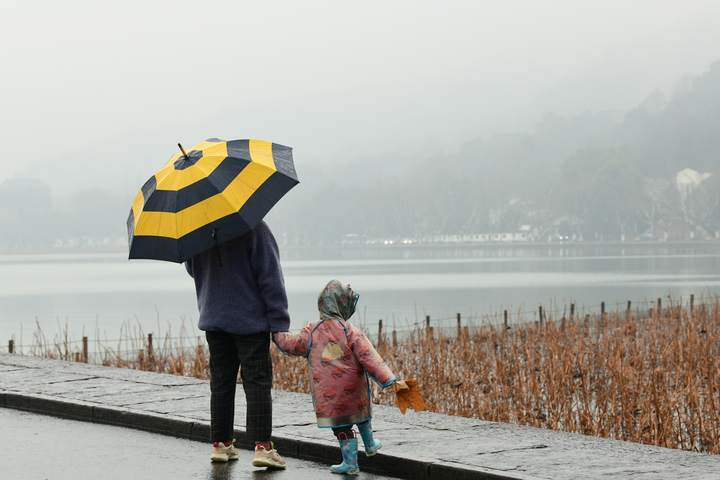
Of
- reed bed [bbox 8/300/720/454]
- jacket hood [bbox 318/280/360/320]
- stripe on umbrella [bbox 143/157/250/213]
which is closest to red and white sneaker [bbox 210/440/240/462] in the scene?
jacket hood [bbox 318/280/360/320]

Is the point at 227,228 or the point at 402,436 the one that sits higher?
the point at 227,228

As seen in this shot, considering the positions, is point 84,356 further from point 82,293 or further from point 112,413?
point 82,293

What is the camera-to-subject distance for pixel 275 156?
748 centimetres

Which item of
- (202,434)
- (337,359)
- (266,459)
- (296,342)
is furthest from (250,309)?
(202,434)

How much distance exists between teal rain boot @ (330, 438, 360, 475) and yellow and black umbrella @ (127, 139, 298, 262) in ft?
5.00

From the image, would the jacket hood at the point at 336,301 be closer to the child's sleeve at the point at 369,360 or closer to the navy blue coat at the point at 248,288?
the child's sleeve at the point at 369,360

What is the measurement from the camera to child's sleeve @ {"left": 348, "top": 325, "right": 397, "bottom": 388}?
22.9ft

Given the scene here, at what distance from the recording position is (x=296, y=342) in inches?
284

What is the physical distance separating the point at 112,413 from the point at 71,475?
2253mm

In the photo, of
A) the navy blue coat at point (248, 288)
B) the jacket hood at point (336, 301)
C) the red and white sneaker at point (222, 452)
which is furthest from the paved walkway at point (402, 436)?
the navy blue coat at point (248, 288)

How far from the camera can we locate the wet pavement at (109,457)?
761 cm

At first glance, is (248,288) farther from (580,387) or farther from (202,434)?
(580,387)

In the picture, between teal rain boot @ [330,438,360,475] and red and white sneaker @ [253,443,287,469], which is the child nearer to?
teal rain boot @ [330,438,360,475]

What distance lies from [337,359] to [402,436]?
1.61 metres
